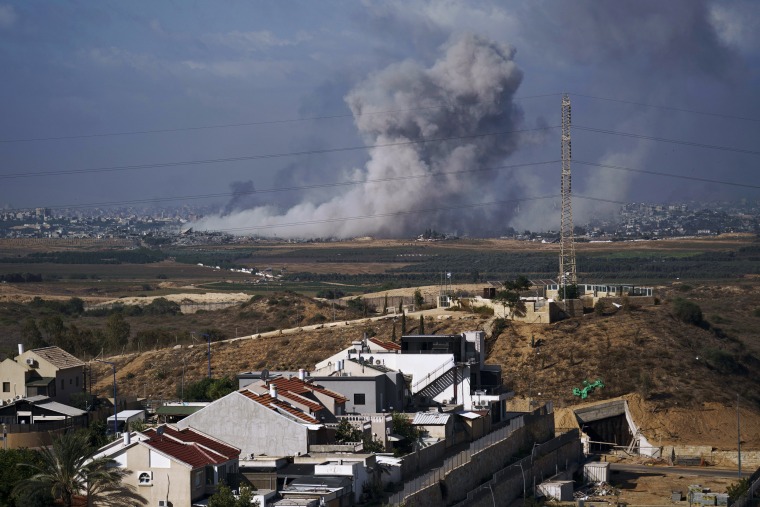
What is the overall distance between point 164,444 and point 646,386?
27.2 m

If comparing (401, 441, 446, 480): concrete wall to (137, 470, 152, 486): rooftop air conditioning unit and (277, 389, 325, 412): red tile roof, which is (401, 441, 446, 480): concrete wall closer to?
(277, 389, 325, 412): red tile roof

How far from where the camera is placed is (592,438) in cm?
4897

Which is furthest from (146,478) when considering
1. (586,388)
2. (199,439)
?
(586,388)

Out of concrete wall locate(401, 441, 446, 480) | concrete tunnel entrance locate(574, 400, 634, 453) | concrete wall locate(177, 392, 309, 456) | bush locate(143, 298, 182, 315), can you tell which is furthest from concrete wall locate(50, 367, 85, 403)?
bush locate(143, 298, 182, 315)

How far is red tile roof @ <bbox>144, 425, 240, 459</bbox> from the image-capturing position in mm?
30609

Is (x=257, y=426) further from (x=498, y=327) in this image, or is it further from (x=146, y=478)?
(x=498, y=327)

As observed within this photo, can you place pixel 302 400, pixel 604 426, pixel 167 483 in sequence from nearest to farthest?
pixel 167 483, pixel 302 400, pixel 604 426

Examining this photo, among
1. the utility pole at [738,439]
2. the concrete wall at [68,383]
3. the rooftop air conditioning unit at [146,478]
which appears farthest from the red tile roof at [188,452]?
the utility pole at [738,439]

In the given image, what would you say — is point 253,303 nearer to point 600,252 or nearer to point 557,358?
point 557,358

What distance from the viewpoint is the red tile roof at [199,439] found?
30.6 meters

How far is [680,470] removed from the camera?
44.8 metres

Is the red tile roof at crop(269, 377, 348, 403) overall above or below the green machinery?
above

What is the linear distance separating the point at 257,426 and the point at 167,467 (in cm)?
603

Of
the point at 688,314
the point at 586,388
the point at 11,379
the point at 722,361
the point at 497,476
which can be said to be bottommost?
the point at 497,476
